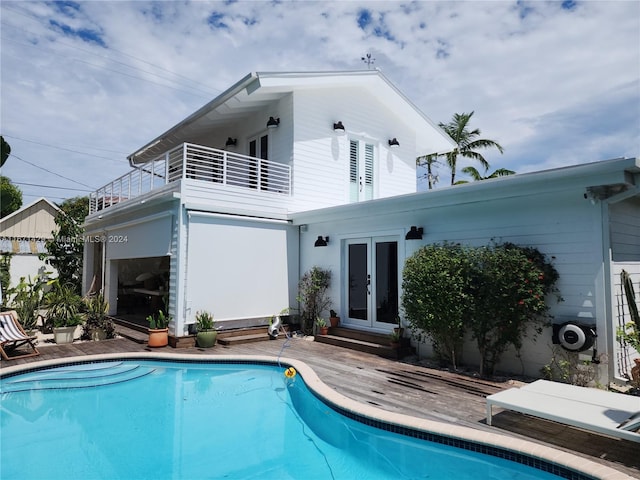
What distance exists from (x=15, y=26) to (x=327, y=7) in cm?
1334

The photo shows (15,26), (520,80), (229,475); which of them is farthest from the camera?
(15,26)

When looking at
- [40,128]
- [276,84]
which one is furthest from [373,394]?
[40,128]

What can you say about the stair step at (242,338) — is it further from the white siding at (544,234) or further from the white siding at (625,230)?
the white siding at (625,230)

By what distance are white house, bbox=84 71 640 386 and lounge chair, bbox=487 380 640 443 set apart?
1.55m

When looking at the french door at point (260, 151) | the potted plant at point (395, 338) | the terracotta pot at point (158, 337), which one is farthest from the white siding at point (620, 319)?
the french door at point (260, 151)

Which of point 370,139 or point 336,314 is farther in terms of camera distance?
point 370,139

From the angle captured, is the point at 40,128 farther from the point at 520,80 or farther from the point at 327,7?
the point at 520,80

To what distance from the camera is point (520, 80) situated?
43.2 ft

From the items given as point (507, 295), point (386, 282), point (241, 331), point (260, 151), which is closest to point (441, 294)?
point (507, 295)

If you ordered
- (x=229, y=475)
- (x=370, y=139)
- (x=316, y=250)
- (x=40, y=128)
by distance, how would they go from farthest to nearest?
(x=40, y=128)
(x=370, y=139)
(x=316, y=250)
(x=229, y=475)

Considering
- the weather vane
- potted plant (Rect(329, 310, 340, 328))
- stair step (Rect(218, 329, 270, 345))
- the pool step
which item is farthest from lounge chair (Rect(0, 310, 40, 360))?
the weather vane

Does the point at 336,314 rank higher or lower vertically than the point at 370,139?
lower

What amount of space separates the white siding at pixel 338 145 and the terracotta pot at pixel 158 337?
5.09 meters

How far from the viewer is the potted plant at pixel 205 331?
10000 mm
